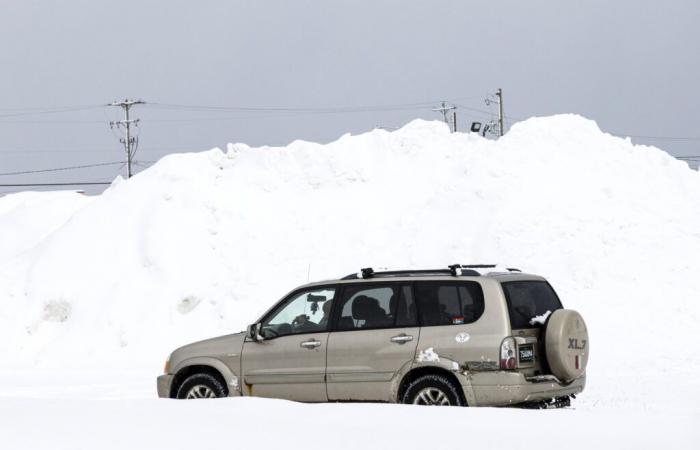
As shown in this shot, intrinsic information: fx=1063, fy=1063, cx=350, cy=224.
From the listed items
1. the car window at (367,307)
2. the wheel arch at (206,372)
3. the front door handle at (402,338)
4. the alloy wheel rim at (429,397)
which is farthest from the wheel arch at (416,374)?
the wheel arch at (206,372)

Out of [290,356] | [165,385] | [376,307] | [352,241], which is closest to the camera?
[376,307]

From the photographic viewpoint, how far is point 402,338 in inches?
433

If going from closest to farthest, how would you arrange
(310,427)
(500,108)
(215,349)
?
1. (310,427)
2. (215,349)
3. (500,108)

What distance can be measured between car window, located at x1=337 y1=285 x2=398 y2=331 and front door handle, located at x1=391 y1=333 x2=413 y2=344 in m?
0.20

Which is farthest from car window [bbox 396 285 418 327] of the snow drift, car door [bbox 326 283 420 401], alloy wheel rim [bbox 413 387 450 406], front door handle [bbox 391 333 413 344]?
the snow drift

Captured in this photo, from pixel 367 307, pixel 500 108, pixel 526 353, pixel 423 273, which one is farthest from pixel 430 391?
pixel 500 108

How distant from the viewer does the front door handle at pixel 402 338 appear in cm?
1098

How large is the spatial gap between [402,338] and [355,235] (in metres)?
16.8

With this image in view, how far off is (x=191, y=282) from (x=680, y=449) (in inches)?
743

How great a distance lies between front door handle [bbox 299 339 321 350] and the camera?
1146cm

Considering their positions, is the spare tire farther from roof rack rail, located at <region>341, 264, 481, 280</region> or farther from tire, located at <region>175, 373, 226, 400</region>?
tire, located at <region>175, 373, 226, 400</region>

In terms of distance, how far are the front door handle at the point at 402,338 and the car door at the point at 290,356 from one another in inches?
32.2

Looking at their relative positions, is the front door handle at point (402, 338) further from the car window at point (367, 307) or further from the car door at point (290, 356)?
the car door at point (290, 356)

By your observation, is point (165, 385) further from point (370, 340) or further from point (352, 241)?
point (352, 241)
